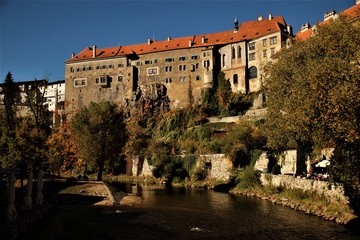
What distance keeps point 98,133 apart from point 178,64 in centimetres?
4218

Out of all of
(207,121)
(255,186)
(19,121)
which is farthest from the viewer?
(207,121)

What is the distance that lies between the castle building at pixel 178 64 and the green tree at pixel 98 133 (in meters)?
36.0

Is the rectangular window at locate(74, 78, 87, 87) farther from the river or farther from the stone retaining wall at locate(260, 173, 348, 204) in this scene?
the stone retaining wall at locate(260, 173, 348, 204)

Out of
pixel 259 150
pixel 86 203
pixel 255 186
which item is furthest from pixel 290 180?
pixel 86 203

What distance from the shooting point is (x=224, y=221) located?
25312 mm

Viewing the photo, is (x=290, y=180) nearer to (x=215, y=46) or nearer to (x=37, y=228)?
(x=37, y=228)

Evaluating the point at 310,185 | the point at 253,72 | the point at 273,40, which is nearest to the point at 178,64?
the point at 253,72

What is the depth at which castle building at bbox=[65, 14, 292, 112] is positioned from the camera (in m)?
72.9

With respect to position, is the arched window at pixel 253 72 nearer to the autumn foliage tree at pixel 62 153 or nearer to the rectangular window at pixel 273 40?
the rectangular window at pixel 273 40

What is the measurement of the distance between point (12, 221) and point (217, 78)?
65187mm

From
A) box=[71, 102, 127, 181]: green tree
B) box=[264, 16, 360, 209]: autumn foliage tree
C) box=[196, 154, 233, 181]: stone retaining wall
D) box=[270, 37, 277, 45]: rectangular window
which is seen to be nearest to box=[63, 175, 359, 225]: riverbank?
box=[196, 154, 233, 181]: stone retaining wall

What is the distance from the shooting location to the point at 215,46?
79.2m

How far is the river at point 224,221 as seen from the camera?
845 inches

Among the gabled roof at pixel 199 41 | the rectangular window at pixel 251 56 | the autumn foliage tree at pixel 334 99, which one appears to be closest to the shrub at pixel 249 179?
the autumn foliage tree at pixel 334 99
